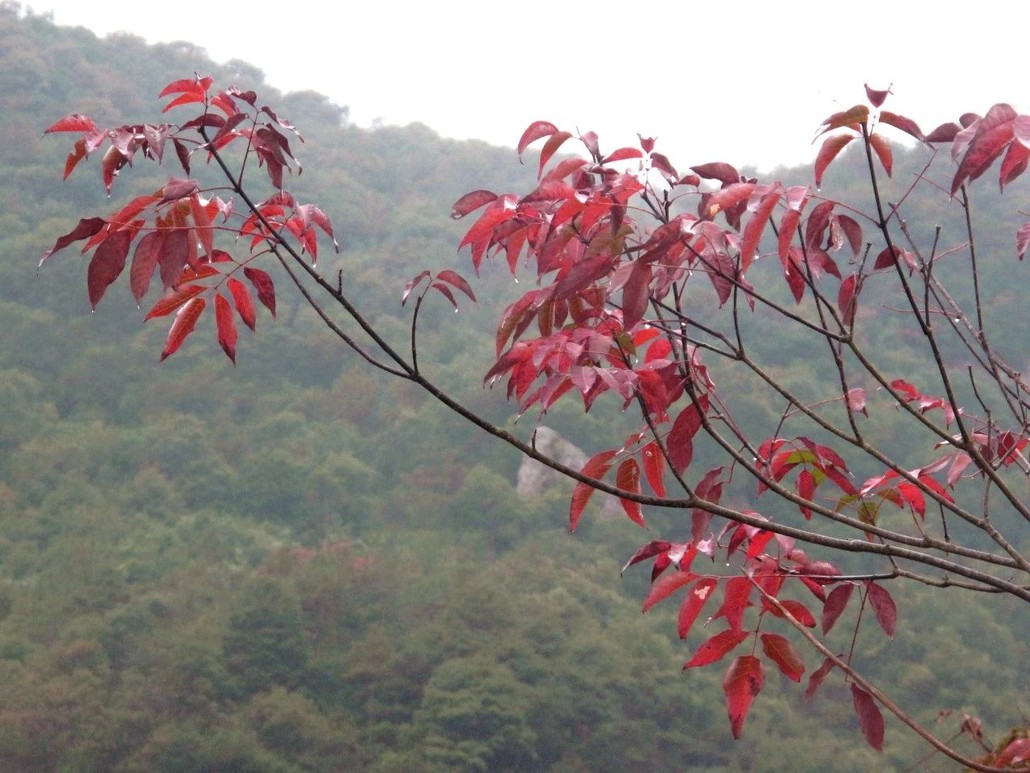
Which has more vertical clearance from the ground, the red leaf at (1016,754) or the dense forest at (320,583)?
the red leaf at (1016,754)

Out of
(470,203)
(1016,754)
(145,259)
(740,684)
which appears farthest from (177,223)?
(1016,754)

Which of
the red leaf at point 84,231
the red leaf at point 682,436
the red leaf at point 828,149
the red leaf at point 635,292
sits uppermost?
the red leaf at point 828,149

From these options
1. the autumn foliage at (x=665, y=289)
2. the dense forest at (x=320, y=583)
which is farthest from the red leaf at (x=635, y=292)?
the dense forest at (x=320, y=583)

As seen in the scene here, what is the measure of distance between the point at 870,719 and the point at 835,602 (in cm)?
10

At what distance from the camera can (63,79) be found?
21.2 metres

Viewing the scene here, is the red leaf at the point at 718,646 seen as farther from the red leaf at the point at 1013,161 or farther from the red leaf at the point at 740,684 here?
the red leaf at the point at 1013,161

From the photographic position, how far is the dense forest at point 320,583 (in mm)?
9555

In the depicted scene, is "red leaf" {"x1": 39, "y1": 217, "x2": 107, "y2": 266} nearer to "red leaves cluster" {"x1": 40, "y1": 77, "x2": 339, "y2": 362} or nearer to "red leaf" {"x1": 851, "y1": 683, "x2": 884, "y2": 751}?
"red leaves cluster" {"x1": 40, "y1": 77, "x2": 339, "y2": 362}

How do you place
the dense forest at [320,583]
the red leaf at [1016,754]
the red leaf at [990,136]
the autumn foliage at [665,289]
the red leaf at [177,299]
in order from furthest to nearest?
1. the dense forest at [320,583]
2. the red leaf at [1016,754]
3. the red leaf at [177,299]
4. the autumn foliage at [665,289]
5. the red leaf at [990,136]

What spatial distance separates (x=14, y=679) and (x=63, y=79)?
1577 cm

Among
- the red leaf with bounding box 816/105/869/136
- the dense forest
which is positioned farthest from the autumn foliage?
the dense forest

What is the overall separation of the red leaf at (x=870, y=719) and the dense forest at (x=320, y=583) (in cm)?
877

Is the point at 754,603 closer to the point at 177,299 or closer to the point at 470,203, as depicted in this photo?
the point at 470,203

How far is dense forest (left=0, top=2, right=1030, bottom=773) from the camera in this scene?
955 cm
